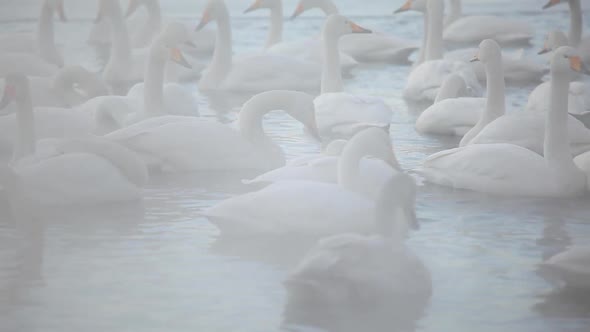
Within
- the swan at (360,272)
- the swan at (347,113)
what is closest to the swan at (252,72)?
the swan at (347,113)

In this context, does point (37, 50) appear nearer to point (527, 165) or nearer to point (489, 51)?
point (489, 51)

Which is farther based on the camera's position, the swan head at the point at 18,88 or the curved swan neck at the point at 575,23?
the curved swan neck at the point at 575,23

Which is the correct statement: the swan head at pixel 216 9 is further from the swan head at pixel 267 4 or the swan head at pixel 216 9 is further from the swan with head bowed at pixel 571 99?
the swan with head bowed at pixel 571 99

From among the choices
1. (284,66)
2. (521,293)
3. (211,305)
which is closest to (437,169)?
(521,293)

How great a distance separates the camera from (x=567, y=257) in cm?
508

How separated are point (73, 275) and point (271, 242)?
103 cm

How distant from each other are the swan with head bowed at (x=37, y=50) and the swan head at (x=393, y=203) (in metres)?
5.74

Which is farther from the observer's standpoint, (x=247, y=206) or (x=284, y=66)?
(x=284, y=66)

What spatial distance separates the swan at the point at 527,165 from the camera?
278 inches

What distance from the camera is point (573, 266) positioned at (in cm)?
505

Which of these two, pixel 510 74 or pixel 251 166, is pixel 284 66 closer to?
pixel 510 74

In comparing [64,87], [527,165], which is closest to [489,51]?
[527,165]

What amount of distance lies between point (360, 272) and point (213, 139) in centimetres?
304

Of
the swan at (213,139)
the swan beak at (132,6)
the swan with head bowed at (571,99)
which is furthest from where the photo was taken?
the swan beak at (132,6)
